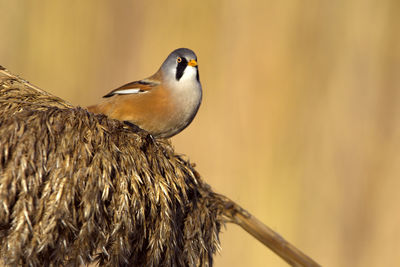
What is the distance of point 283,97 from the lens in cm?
428

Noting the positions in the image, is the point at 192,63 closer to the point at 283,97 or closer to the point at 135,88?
the point at 135,88

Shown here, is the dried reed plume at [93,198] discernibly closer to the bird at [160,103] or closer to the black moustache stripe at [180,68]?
the bird at [160,103]

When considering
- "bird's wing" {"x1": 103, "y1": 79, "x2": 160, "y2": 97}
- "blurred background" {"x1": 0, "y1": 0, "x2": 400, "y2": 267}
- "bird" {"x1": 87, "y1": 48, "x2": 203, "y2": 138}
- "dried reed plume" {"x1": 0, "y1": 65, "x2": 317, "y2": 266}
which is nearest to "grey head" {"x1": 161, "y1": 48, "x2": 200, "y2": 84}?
"bird" {"x1": 87, "y1": 48, "x2": 203, "y2": 138}

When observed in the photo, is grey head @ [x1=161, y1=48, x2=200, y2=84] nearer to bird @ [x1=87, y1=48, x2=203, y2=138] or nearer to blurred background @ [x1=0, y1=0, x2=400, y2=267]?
bird @ [x1=87, y1=48, x2=203, y2=138]

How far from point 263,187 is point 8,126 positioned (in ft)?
8.76

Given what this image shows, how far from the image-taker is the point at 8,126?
5.97ft

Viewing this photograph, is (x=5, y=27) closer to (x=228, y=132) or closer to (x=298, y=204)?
(x=228, y=132)

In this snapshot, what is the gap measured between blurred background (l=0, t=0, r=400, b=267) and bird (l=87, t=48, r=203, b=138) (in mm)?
732

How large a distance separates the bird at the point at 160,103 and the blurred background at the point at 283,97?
2.40 feet

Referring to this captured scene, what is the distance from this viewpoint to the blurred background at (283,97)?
4.10m

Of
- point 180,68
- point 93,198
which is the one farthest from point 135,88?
point 93,198

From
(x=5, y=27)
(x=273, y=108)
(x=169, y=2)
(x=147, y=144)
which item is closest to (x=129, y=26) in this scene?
(x=169, y=2)

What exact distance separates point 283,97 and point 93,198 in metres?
2.71

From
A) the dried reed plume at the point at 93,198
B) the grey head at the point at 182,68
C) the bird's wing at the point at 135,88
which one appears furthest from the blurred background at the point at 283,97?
the dried reed plume at the point at 93,198
